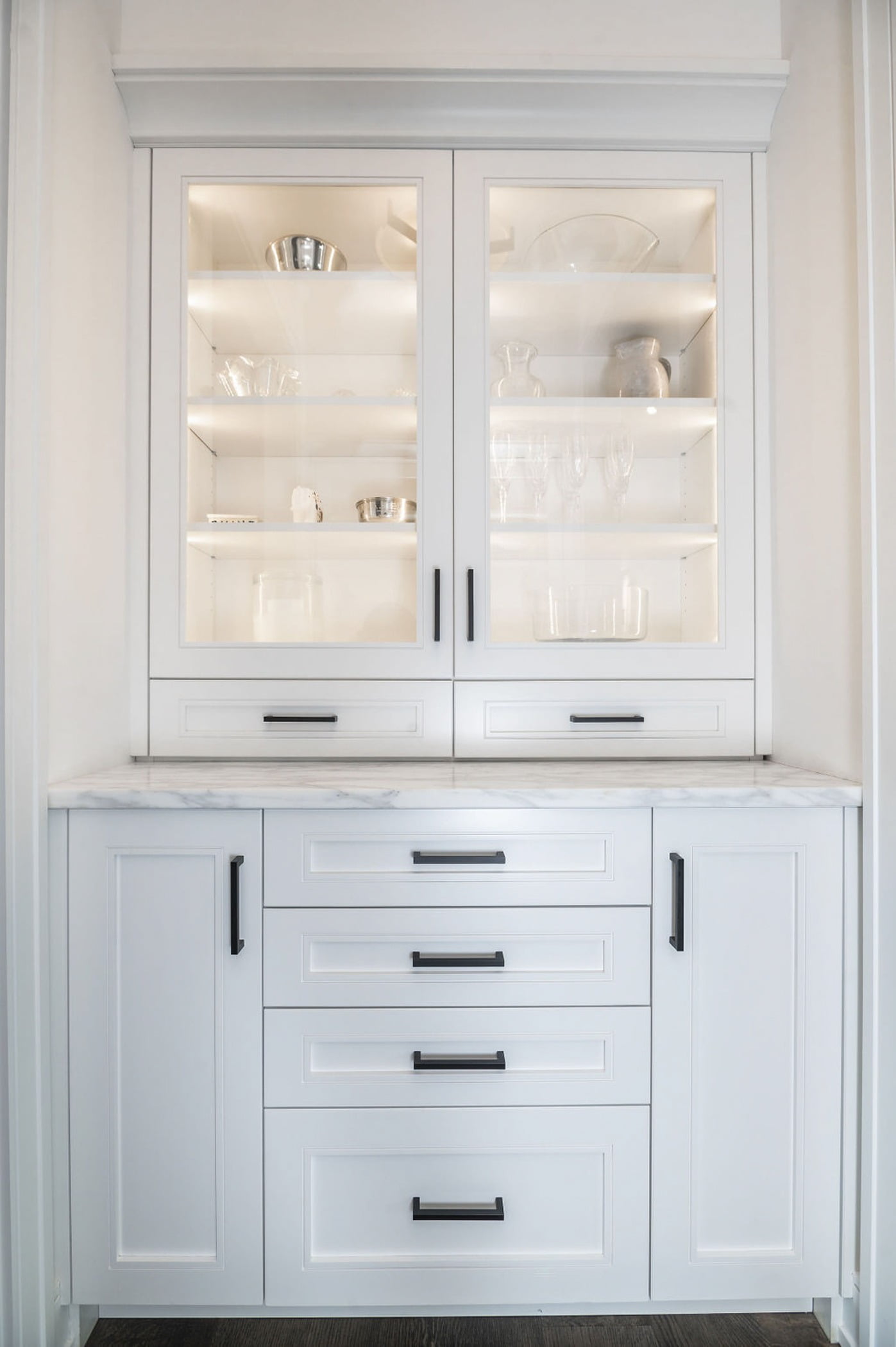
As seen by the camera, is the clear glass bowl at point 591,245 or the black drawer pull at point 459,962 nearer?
the black drawer pull at point 459,962

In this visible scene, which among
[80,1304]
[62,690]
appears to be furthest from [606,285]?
[80,1304]

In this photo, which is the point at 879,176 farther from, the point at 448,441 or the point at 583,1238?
the point at 583,1238

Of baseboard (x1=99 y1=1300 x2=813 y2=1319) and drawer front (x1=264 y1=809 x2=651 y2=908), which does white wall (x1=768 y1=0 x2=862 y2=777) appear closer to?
drawer front (x1=264 y1=809 x2=651 y2=908)

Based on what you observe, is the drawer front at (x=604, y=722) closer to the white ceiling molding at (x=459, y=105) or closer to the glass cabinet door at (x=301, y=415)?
the glass cabinet door at (x=301, y=415)

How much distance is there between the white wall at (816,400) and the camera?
130cm

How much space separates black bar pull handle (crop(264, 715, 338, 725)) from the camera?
1566 millimetres

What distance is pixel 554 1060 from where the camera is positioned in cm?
121

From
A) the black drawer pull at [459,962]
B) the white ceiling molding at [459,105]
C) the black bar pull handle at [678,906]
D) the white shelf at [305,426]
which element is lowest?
the black drawer pull at [459,962]

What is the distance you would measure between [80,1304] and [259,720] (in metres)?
1.04

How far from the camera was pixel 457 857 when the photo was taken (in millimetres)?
1209

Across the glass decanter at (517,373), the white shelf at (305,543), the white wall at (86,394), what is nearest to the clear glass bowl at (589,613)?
the white shelf at (305,543)

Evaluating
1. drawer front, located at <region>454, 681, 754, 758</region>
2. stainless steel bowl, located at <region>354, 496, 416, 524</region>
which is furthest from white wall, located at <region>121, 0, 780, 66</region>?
drawer front, located at <region>454, 681, 754, 758</region>

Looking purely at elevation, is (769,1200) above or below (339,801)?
below

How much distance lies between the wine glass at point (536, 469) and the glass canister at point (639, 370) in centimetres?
22
